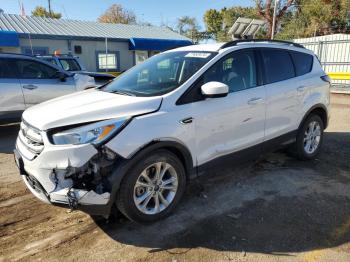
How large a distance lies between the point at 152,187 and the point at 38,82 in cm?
521

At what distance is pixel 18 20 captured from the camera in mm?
21125

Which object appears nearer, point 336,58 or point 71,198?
point 71,198

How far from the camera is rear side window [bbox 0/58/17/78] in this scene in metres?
7.03

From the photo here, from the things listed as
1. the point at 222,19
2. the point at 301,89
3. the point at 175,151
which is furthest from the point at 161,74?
the point at 222,19

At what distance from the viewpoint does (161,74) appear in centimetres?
405

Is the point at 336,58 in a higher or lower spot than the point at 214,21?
lower

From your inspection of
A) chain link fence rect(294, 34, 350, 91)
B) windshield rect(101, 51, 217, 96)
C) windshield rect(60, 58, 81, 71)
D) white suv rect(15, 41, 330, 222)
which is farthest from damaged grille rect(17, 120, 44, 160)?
chain link fence rect(294, 34, 350, 91)

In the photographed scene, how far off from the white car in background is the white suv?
3.67 metres

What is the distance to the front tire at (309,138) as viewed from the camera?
16.7 feet

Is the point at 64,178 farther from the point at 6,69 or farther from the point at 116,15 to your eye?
the point at 116,15

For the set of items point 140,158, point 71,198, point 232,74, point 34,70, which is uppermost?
point 232,74

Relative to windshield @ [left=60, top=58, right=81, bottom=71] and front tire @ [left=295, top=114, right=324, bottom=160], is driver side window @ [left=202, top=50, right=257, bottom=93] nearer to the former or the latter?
front tire @ [left=295, top=114, right=324, bottom=160]

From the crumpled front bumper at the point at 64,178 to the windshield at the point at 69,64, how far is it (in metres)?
8.90

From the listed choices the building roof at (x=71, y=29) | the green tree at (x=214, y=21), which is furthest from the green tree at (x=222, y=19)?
the building roof at (x=71, y=29)
